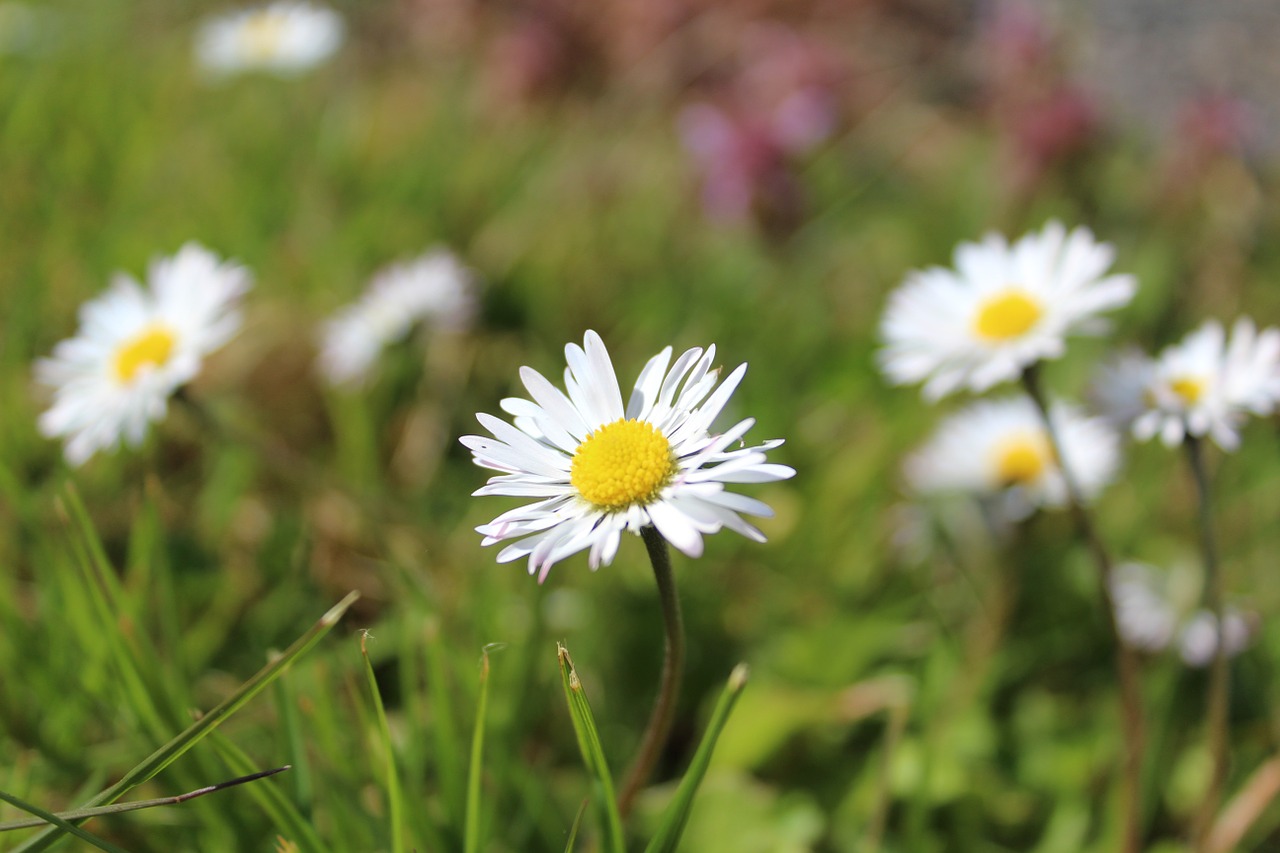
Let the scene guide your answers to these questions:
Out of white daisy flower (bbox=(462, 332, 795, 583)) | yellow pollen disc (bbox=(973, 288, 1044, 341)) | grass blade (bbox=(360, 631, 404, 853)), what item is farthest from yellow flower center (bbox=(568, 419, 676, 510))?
yellow pollen disc (bbox=(973, 288, 1044, 341))

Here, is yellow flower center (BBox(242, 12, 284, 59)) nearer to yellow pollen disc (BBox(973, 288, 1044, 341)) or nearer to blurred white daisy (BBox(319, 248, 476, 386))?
blurred white daisy (BBox(319, 248, 476, 386))

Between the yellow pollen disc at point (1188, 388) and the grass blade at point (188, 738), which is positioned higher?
the yellow pollen disc at point (1188, 388)

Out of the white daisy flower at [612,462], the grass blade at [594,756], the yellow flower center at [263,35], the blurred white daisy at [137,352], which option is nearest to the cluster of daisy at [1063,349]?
the white daisy flower at [612,462]

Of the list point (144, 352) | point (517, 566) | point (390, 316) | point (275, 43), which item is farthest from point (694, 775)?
point (275, 43)

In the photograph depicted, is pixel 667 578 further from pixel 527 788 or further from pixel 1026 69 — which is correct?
pixel 1026 69

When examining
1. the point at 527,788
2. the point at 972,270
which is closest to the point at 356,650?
the point at 527,788

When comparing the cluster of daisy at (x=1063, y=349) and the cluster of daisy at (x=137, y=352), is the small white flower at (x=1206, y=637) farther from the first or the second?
the cluster of daisy at (x=137, y=352)
